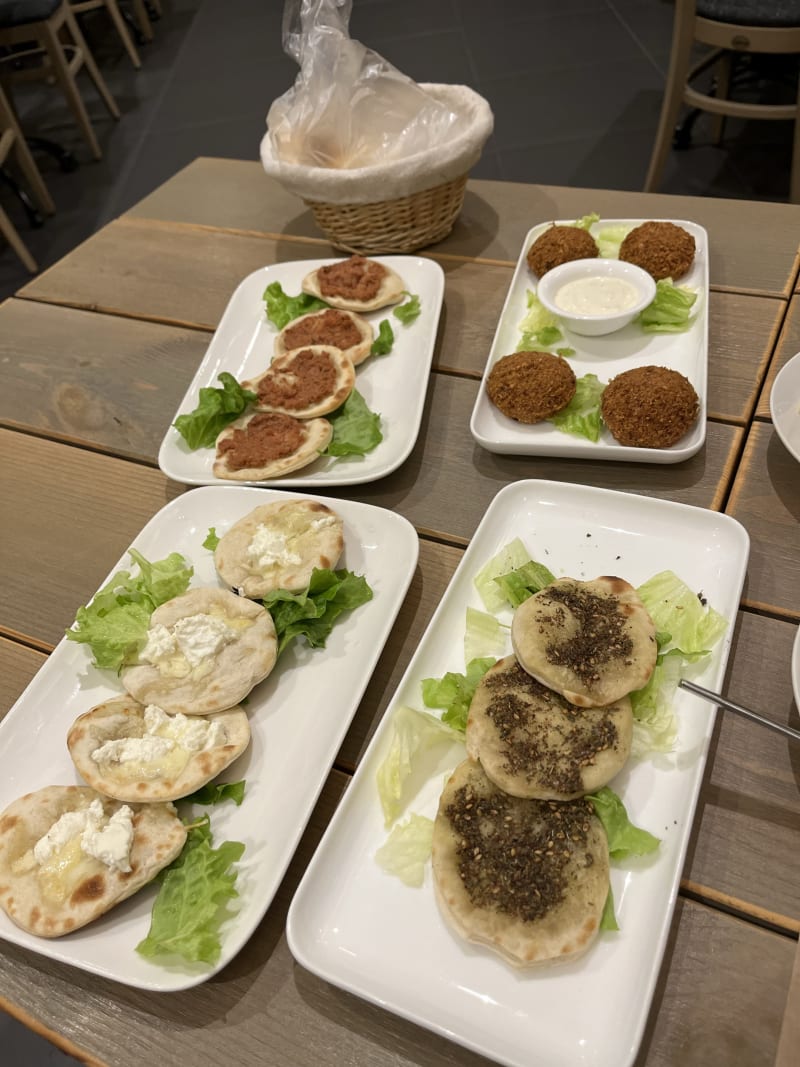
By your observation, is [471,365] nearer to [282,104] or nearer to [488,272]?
[488,272]

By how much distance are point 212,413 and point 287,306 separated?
61cm

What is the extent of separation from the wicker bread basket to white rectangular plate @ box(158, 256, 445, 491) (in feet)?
0.41

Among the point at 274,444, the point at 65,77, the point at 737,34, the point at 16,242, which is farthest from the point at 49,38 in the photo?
the point at 274,444

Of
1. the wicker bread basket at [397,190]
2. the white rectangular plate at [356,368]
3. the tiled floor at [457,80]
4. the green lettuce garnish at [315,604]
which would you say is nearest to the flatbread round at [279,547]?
the green lettuce garnish at [315,604]

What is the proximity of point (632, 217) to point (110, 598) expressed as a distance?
86.8 inches

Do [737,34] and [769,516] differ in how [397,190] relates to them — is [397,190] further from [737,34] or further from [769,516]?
[737,34]

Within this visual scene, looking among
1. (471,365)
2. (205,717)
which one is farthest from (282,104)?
(205,717)

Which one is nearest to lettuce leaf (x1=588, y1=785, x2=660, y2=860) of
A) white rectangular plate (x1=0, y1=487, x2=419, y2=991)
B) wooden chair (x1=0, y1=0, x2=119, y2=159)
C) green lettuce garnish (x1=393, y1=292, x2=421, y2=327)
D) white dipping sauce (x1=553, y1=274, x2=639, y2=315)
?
white rectangular plate (x1=0, y1=487, x2=419, y2=991)

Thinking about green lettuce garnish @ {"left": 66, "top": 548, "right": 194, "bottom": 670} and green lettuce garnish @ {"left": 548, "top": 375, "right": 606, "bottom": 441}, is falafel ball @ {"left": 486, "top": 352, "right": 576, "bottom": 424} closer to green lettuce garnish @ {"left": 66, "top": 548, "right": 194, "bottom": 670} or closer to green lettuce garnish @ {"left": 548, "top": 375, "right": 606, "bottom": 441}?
green lettuce garnish @ {"left": 548, "top": 375, "right": 606, "bottom": 441}

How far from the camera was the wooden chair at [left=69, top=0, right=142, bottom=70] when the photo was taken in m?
7.53

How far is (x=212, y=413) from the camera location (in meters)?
2.26

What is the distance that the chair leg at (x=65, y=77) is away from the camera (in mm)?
6223

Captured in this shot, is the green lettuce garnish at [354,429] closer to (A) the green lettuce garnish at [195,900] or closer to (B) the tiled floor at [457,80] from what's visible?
(A) the green lettuce garnish at [195,900]

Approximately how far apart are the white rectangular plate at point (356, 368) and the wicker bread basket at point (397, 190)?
0.41 ft
